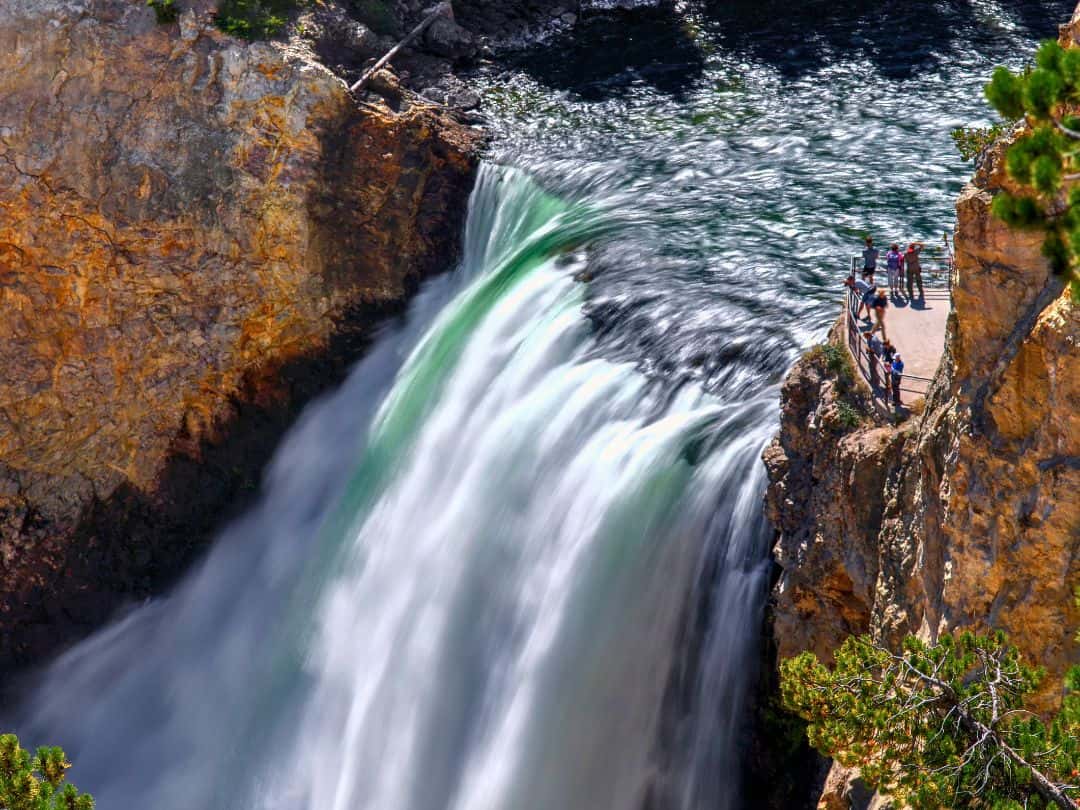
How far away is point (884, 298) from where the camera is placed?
55.2 feet

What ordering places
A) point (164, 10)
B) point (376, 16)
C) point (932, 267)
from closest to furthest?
point (932, 267)
point (164, 10)
point (376, 16)

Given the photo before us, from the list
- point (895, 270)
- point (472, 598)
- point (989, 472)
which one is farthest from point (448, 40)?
point (989, 472)

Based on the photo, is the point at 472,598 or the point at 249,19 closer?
the point at 472,598

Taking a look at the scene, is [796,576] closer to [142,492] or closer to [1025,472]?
[1025,472]

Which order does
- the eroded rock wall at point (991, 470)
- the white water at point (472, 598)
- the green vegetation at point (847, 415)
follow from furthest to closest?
the white water at point (472, 598), the green vegetation at point (847, 415), the eroded rock wall at point (991, 470)

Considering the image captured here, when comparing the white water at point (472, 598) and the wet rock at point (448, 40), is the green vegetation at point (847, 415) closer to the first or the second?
the white water at point (472, 598)

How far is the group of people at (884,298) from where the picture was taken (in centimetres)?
1468

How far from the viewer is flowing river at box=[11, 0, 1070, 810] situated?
679 inches

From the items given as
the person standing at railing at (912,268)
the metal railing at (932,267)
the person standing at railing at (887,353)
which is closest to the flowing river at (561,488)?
the metal railing at (932,267)

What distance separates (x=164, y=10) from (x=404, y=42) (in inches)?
324

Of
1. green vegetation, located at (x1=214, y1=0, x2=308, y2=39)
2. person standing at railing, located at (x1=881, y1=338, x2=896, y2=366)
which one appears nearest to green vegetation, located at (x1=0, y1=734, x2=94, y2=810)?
person standing at railing, located at (x1=881, y1=338, x2=896, y2=366)

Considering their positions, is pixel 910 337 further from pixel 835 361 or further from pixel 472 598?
pixel 472 598

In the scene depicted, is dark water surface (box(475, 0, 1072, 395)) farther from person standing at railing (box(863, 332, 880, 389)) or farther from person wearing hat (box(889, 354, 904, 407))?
person wearing hat (box(889, 354, 904, 407))

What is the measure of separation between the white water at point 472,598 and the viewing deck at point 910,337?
7.68ft
